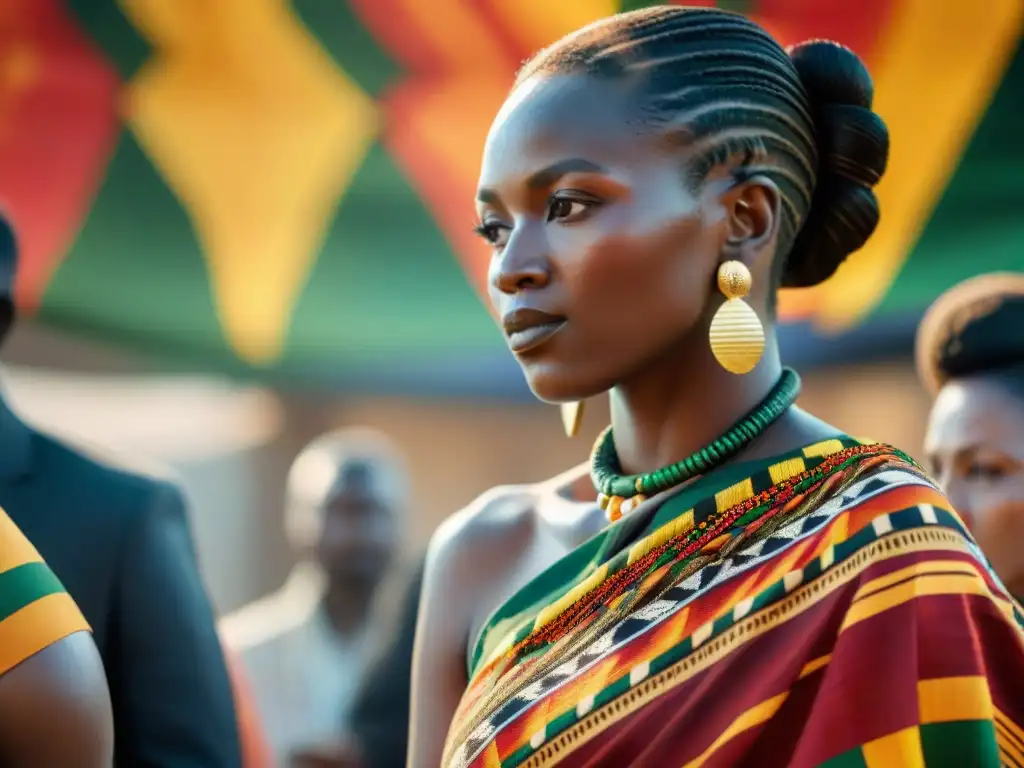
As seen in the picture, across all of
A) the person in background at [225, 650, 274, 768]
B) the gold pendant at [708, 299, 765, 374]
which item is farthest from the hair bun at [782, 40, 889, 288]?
the person in background at [225, 650, 274, 768]

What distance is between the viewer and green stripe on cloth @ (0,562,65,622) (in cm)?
204

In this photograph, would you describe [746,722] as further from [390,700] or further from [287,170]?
[287,170]

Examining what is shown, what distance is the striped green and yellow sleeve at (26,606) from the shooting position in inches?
79.4

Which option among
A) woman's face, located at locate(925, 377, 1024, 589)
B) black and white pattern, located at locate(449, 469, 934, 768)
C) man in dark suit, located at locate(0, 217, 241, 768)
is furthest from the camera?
woman's face, located at locate(925, 377, 1024, 589)

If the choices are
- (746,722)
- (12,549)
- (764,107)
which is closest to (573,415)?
(764,107)

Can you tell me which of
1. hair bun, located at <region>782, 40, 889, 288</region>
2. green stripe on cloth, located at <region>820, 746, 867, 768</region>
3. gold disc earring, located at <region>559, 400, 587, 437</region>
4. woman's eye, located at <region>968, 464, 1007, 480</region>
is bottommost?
green stripe on cloth, located at <region>820, 746, 867, 768</region>

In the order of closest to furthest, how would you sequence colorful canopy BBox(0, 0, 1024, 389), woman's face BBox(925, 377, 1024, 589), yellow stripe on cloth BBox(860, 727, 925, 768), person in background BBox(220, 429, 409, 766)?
yellow stripe on cloth BBox(860, 727, 925, 768)
woman's face BBox(925, 377, 1024, 589)
person in background BBox(220, 429, 409, 766)
colorful canopy BBox(0, 0, 1024, 389)

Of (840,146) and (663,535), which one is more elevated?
(840,146)

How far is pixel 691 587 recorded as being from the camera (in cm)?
221

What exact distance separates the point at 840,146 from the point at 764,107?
5.9 inches

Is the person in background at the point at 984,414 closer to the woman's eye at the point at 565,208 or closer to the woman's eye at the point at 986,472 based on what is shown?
the woman's eye at the point at 986,472

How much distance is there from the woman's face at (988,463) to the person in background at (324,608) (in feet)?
9.75

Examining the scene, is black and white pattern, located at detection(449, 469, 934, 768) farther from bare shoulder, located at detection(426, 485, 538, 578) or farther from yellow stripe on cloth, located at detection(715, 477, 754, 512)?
bare shoulder, located at detection(426, 485, 538, 578)

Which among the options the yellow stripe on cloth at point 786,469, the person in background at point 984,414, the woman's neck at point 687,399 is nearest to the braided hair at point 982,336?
the person in background at point 984,414
